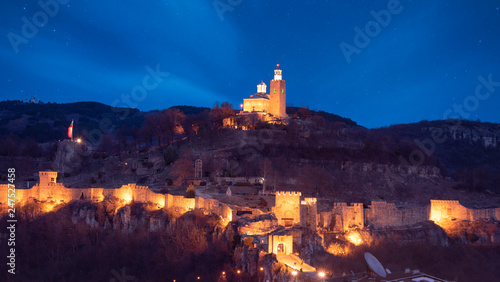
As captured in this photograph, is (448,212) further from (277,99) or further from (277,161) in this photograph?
(277,99)

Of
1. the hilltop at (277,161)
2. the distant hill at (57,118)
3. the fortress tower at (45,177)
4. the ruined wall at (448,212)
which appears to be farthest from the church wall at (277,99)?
the distant hill at (57,118)

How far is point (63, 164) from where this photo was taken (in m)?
58.4

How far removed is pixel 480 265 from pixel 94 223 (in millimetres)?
29580

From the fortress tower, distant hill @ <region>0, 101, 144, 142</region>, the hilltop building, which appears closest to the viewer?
the fortress tower

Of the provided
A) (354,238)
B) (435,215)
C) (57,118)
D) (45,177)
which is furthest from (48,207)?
(57,118)

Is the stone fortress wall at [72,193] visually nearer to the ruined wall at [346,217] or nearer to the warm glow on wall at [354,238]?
the ruined wall at [346,217]

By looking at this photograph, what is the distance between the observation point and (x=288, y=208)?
101ft

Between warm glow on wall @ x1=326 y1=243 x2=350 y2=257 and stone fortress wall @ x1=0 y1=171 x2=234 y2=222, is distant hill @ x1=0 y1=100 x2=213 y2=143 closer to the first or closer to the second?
stone fortress wall @ x1=0 y1=171 x2=234 y2=222

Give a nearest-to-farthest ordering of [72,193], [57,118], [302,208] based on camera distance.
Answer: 1. [302,208]
2. [72,193]
3. [57,118]

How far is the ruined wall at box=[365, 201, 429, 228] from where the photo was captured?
1361 inches

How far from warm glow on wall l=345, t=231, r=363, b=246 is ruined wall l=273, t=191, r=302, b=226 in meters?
3.96

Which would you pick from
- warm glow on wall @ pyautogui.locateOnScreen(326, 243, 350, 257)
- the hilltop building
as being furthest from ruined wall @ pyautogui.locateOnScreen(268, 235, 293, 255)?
the hilltop building

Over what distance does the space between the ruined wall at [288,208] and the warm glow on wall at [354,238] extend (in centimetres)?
396

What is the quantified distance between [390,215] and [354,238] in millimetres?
5263
